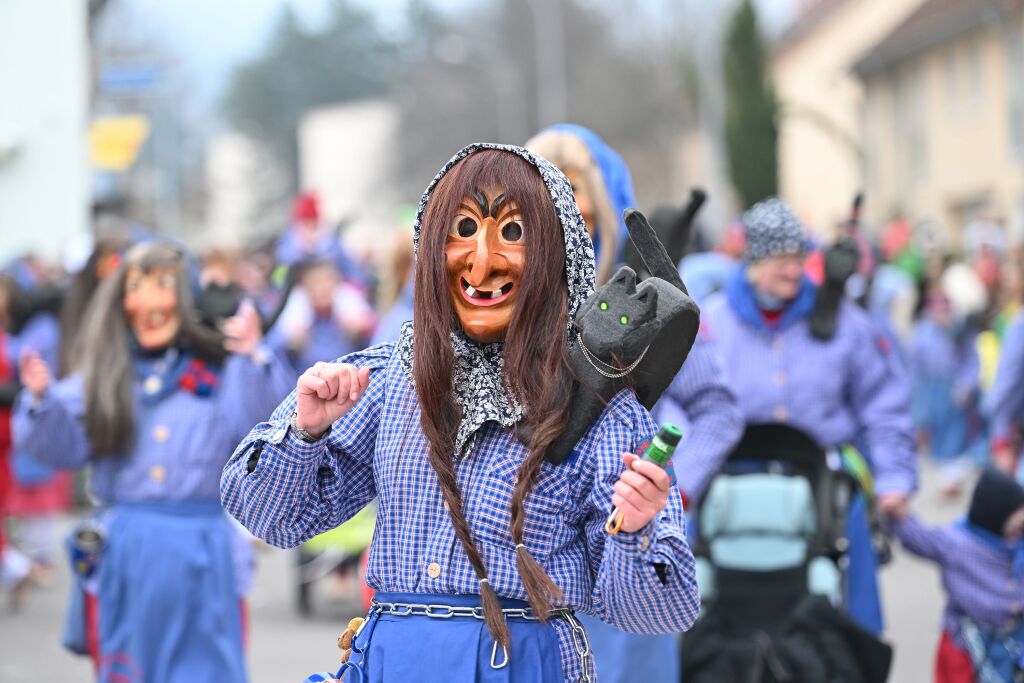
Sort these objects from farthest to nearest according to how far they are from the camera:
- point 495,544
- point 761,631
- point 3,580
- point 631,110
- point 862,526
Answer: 1. point 631,110
2. point 3,580
3. point 862,526
4. point 761,631
5. point 495,544

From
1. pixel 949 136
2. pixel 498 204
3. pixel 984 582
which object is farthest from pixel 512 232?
pixel 949 136

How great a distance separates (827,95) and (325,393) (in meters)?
49.4

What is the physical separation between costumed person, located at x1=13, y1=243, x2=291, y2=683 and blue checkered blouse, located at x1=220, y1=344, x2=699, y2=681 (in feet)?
7.96

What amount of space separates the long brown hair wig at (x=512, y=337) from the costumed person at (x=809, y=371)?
3.23m

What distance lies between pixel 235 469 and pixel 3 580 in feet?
26.8

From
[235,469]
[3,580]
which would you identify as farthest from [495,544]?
[3,580]

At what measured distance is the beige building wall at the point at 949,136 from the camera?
113ft

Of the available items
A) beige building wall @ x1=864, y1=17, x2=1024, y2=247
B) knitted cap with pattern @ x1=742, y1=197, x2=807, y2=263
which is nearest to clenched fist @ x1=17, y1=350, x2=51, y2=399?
knitted cap with pattern @ x1=742, y1=197, x2=807, y2=263

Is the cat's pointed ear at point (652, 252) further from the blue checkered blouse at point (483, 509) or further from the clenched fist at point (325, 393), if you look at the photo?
the clenched fist at point (325, 393)

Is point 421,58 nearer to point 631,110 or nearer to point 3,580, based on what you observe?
point 631,110

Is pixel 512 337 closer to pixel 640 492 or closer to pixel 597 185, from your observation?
pixel 640 492

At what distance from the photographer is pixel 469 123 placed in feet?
205

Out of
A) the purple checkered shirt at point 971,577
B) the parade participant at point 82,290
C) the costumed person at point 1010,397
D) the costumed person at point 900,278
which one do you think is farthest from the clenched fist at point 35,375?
the costumed person at point 900,278

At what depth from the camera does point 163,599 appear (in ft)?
19.7
